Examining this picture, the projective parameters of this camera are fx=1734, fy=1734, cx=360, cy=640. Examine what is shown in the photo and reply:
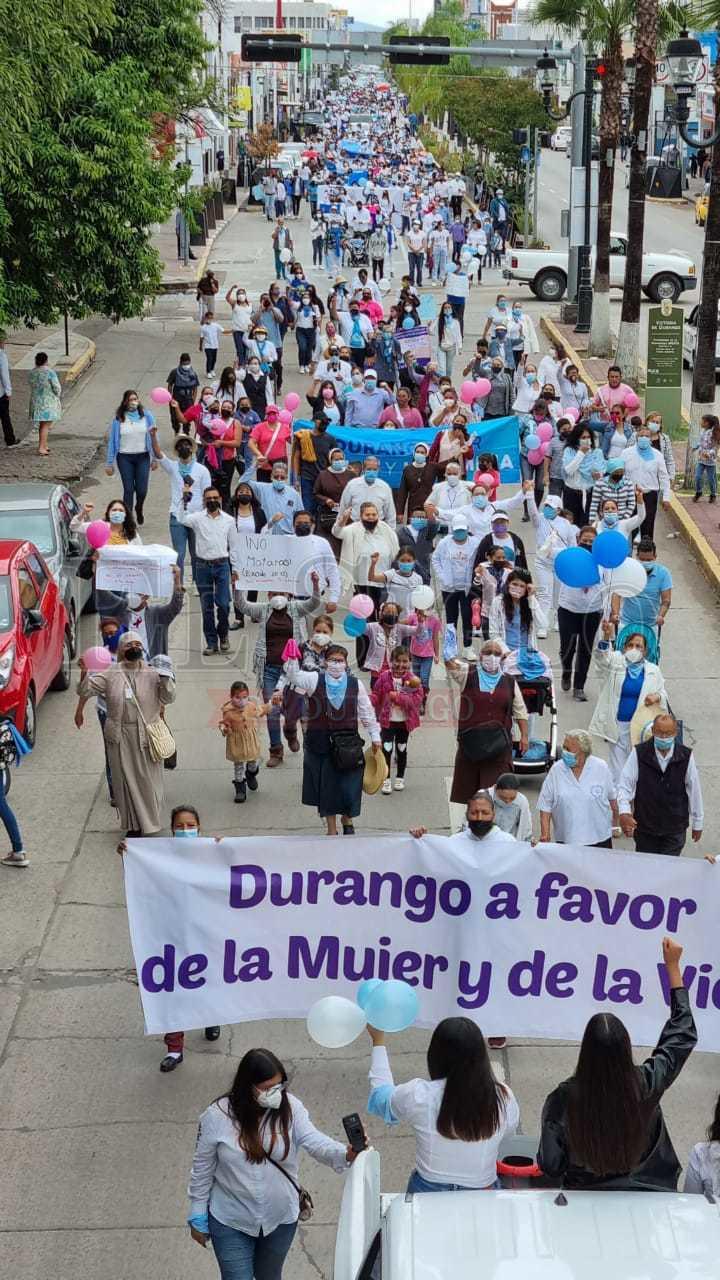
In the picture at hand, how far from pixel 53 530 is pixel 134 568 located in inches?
87.4

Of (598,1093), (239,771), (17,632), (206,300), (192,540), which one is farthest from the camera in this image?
(206,300)

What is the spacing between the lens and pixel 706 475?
21688 mm

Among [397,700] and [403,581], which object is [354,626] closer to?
[403,581]

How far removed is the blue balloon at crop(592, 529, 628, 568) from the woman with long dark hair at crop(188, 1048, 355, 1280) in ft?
25.3

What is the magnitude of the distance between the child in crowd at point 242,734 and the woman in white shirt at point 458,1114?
5.67 meters

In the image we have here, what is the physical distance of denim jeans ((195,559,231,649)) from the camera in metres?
15.2

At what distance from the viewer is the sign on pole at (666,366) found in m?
24.5

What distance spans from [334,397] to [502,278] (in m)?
25.1

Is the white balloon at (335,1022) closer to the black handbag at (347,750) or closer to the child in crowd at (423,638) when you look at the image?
the black handbag at (347,750)

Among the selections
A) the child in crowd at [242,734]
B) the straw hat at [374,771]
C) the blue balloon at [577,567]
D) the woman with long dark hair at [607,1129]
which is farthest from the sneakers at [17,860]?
the woman with long dark hair at [607,1129]

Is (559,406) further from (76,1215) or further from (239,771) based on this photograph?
(76,1215)

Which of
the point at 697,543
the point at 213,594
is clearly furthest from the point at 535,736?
the point at 697,543

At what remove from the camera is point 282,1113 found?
6234 millimetres

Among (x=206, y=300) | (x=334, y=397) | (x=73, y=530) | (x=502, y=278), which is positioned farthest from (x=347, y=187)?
(x=73, y=530)
